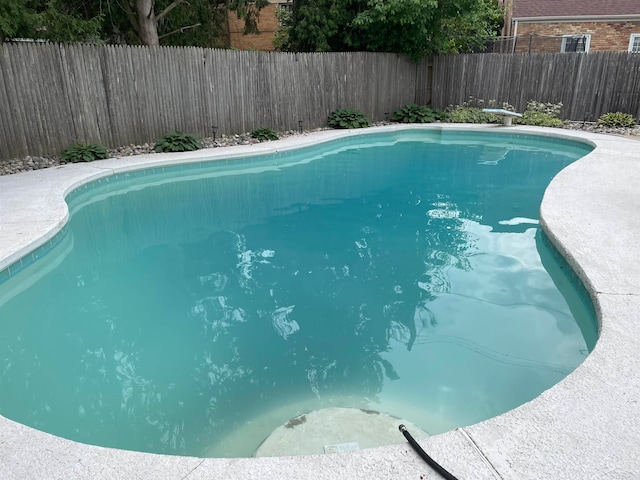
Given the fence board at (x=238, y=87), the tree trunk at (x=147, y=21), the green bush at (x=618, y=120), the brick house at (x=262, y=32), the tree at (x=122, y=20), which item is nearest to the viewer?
the fence board at (x=238, y=87)

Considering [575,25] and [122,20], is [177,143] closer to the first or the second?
[122,20]

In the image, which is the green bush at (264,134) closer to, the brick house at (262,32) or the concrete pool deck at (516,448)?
the concrete pool deck at (516,448)

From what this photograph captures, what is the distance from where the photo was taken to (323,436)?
262 centimetres

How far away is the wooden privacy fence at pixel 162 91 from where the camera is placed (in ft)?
26.7

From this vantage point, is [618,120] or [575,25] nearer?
[618,120]

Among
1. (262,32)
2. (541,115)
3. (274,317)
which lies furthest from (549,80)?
(274,317)

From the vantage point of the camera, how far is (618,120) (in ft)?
38.9

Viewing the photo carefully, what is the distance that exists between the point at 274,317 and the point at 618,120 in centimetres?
1141

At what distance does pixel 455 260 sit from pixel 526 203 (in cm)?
251

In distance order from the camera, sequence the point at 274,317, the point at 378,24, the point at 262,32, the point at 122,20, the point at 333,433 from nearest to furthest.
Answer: the point at 333,433 < the point at 274,317 < the point at 122,20 < the point at 378,24 < the point at 262,32

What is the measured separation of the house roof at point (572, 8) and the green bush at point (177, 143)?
12725mm

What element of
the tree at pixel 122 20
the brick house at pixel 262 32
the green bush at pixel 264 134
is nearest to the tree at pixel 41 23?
the tree at pixel 122 20

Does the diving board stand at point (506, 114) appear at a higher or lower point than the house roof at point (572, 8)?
lower

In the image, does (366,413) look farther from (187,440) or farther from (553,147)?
(553,147)
